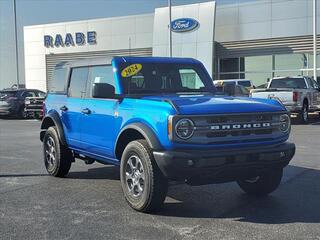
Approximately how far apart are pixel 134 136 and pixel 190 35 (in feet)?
100.0

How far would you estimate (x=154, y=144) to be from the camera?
6.09 metres

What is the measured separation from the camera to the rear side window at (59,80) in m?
8.82

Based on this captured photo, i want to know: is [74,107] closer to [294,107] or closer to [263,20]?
[294,107]

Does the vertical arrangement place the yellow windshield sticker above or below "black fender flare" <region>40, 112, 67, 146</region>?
above

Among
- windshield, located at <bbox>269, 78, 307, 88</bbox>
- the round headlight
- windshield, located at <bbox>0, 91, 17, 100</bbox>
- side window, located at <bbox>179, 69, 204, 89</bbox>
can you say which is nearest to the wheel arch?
the round headlight

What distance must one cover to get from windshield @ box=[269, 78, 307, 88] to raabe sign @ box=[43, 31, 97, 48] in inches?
931

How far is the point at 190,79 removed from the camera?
7.99 metres

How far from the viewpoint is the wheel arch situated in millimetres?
6113

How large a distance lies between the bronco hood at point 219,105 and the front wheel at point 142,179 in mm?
656

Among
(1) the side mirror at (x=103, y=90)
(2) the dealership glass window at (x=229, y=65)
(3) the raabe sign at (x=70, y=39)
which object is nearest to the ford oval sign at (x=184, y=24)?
(2) the dealership glass window at (x=229, y=65)

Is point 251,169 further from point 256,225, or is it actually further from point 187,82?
point 187,82

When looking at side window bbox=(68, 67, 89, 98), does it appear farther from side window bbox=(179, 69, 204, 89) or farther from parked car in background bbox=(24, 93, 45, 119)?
parked car in background bbox=(24, 93, 45, 119)

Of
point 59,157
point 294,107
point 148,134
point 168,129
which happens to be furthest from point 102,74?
point 294,107

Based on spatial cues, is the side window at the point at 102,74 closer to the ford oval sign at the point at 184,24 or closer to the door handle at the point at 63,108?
the door handle at the point at 63,108
